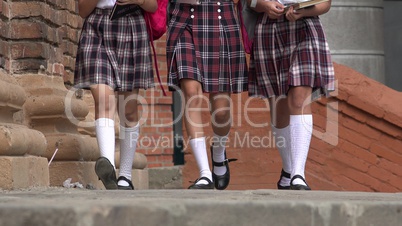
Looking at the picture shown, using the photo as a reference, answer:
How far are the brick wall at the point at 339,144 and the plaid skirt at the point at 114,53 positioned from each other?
Result: 2.47 m

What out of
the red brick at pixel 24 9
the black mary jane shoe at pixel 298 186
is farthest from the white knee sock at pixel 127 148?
the black mary jane shoe at pixel 298 186

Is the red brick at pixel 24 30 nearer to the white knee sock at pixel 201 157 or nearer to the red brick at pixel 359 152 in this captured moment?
the white knee sock at pixel 201 157

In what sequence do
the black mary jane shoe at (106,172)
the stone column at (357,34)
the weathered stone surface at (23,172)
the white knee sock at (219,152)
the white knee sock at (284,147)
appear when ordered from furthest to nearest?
the stone column at (357,34), the white knee sock at (219,152), the white knee sock at (284,147), the black mary jane shoe at (106,172), the weathered stone surface at (23,172)

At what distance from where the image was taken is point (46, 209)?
290 centimetres

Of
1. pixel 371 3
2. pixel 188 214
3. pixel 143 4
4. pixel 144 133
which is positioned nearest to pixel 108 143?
pixel 143 4

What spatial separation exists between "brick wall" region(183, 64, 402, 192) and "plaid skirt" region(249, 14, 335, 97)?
2249mm

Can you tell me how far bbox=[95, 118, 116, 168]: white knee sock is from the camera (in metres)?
5.62

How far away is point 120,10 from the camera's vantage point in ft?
19.2

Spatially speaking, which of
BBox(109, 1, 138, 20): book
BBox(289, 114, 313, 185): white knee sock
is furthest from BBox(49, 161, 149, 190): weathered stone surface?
BBox(289, 114, 313, 185): white knee sock

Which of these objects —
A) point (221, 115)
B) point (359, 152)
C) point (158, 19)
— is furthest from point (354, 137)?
point (158, 19)

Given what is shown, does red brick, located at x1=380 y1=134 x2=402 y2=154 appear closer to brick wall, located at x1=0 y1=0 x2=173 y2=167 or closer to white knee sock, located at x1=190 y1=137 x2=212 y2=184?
brick wall, located at x1=0 y1=0 x2=173 y2=167

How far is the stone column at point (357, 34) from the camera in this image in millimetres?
10562

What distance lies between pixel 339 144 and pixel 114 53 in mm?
3022

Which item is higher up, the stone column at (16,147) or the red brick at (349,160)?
the stone column at (16,147)
